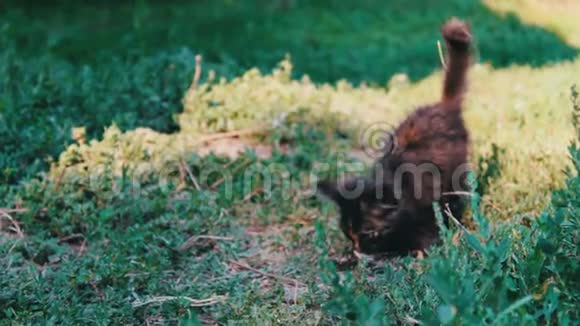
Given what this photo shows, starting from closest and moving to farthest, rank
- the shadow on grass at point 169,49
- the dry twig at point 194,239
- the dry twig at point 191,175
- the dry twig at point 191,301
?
the dry twig at point 191,301 → the dry twig at point 194,239 → the dry twig at point 191,175 → the shadow on grass at point 169,49

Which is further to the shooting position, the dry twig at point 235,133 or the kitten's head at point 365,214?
the dry twig at point 235,133

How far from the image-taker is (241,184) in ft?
17.1

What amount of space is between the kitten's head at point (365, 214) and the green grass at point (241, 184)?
0.47 feet

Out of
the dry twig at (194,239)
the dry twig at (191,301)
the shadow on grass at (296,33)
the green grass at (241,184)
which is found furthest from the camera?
the shadow on grass at (296,33)

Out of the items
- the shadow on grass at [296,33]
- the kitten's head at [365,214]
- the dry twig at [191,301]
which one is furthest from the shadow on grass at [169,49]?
the kitten's head at [365,214]

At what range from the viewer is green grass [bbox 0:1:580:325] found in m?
3.01

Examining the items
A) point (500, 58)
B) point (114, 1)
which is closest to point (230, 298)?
point (500, 58)

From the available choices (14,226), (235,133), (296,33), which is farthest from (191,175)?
(296,33)

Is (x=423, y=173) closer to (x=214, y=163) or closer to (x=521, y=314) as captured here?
(x=214, y=163)

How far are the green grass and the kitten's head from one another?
0.47ft

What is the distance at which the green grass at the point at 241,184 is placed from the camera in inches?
118

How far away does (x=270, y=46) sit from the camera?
8.96 meters
